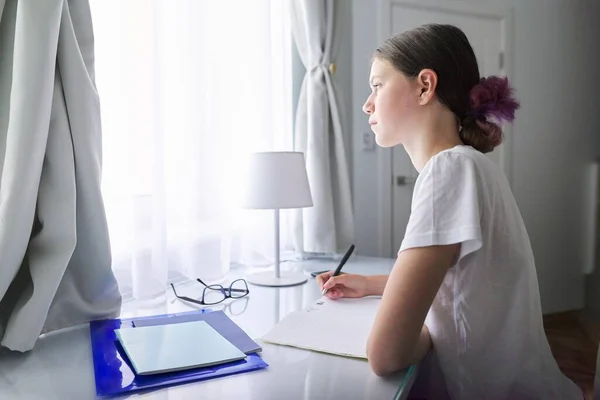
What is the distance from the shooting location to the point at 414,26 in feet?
7.68

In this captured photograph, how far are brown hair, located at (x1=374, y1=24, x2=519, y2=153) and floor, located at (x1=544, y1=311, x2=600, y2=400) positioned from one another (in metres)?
1.85

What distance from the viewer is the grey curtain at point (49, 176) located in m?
0.83

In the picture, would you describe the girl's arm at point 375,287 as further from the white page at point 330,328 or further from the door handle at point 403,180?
the door handle at point 403,180

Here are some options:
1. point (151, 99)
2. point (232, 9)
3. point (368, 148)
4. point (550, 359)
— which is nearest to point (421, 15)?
point (368, 148)

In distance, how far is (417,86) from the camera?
2.83ft

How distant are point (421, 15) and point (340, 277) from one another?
69.2 inches

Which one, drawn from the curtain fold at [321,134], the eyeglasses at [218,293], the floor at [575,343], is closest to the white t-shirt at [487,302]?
the eyeglasses at [218,293]

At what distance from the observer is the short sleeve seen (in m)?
0.69

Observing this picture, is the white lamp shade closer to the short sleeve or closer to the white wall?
the short sleeve

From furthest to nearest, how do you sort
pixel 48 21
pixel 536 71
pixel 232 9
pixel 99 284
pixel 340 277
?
pixel 536 71, pixel 232 9, pixel 340 277, pixel 99 284, pixel 48 21

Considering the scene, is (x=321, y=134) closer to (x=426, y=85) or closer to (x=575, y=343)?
(x=426, y=85)

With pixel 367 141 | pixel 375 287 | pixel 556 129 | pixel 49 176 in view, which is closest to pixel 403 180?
pixel 367 141

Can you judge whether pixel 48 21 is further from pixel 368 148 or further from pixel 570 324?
pixel 570 324

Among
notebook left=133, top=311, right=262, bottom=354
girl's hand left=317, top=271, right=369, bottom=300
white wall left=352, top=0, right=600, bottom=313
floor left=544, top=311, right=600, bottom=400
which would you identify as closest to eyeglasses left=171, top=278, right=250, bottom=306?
notebook left=133, top=311, right=262, bottom=354
